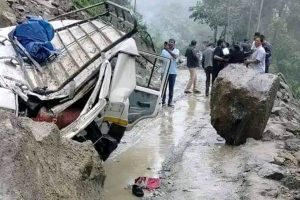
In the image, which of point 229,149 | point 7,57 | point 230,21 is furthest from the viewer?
point 230,21

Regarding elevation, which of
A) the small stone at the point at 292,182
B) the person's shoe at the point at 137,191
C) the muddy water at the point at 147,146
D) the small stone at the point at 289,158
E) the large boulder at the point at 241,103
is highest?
the large boulder at the point at 241,103

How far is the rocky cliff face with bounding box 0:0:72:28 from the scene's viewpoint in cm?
1275

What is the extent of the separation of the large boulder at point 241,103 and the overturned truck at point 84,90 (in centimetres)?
113

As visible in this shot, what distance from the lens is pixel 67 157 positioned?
13.9 feet

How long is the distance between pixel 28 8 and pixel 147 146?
25.0 ft

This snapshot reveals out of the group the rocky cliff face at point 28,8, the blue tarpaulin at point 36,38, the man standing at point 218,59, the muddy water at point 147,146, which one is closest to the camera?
the muddy water at point 147,146

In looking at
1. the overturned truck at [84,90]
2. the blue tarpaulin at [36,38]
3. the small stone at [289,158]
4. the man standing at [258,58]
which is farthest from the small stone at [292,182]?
the man standing at [258,58]

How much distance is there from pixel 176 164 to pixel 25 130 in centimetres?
433

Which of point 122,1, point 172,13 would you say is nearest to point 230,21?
point 122,1

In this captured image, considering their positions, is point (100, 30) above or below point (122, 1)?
above

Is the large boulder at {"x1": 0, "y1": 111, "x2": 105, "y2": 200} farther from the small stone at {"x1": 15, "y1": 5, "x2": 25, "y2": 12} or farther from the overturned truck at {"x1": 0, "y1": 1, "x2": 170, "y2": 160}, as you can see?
the small stone at {"x1": 15, "y1": 5, "x2": 25, "y2": 12}

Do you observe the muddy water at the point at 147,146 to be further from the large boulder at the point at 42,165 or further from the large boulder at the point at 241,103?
the large boulder at the point at 42,165

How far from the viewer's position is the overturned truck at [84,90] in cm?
597

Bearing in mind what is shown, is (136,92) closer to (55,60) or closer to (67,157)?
(55,60)
